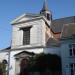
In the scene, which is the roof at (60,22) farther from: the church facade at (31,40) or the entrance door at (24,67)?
the entrance door at (24,67)

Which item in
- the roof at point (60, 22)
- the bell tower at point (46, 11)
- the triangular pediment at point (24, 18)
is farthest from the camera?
the bell tower at point (46, 11)

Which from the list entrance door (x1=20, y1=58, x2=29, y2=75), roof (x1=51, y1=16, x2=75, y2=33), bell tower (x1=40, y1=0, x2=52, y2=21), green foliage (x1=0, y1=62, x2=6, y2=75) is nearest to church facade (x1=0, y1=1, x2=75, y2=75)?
entrance door (x1=20, y1=58, x2=29, y2=75)

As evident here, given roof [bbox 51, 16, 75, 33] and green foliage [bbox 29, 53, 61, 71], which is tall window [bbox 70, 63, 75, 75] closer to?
green foliage [bbox 29, 53, 61, 71]

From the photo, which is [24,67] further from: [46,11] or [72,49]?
[46,11]

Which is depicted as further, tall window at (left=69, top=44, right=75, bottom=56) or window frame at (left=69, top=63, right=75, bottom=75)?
tall window at (left=69, top=44, right=75, bottom=56)

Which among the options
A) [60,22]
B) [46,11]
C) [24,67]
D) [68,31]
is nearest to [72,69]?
[68,31]

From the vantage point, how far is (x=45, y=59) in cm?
2972

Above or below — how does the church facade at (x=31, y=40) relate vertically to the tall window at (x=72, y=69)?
above

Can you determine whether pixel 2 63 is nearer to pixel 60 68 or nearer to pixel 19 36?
pixel 19 36

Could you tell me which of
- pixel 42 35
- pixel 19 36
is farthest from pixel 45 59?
pixel 19 36

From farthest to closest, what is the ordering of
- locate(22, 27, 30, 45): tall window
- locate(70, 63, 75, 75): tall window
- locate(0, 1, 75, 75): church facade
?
locate(22, 27, 30, 45): tall window → locate(0, 1, 75, 75): church facade → locate(70, 63, 75, 75): tall window

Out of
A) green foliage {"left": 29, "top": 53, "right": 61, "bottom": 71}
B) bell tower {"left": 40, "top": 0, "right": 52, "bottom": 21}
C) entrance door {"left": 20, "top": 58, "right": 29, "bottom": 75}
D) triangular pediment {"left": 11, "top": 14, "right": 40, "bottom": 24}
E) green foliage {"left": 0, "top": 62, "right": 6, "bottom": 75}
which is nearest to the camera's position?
green foliage {"left": 29, "top": 53, "right": 61, "bottom": 71}

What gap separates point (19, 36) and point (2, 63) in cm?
499

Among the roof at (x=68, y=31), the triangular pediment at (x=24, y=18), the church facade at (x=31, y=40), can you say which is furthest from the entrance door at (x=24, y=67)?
the roof at (x=68, y=31)
